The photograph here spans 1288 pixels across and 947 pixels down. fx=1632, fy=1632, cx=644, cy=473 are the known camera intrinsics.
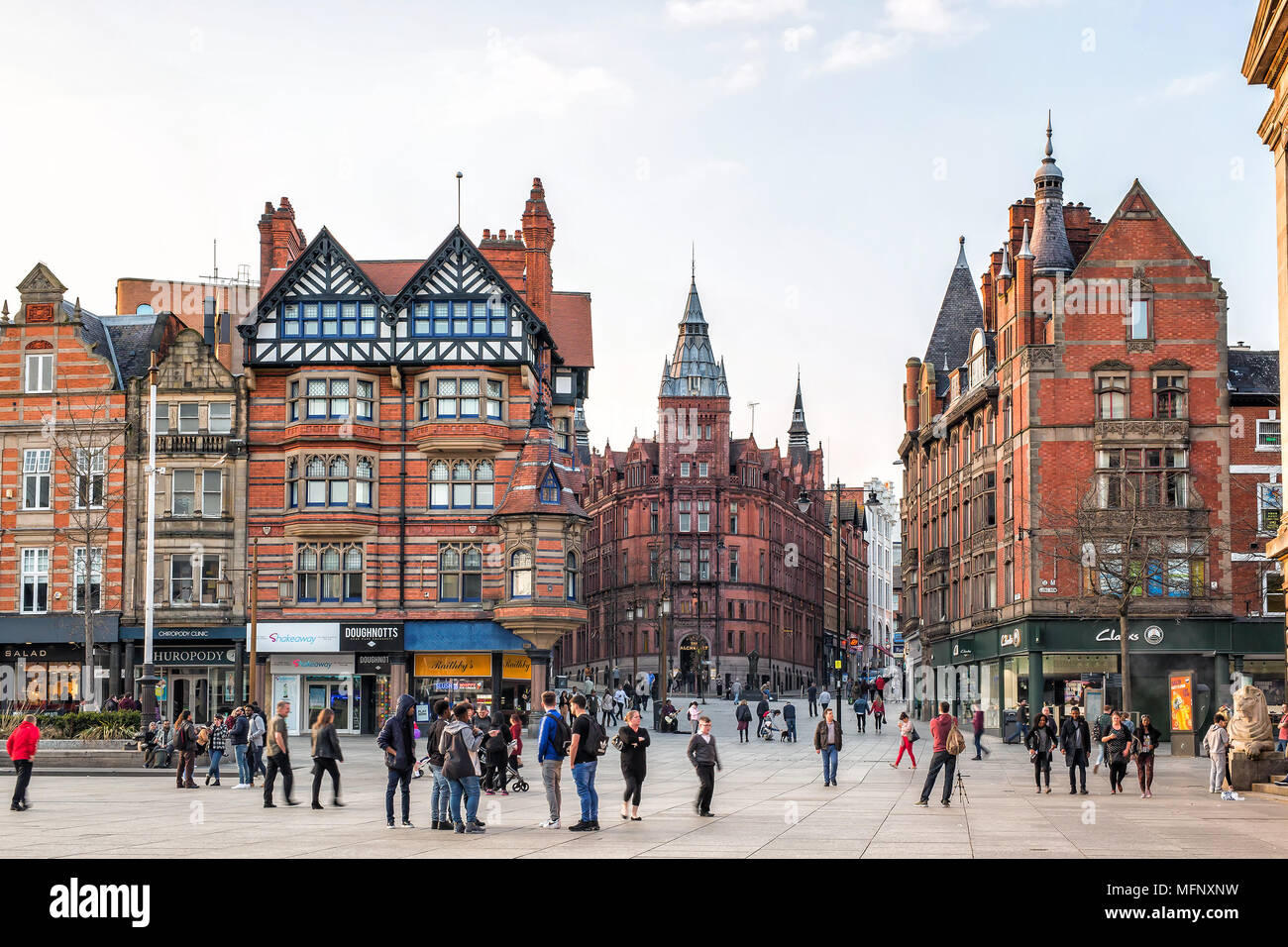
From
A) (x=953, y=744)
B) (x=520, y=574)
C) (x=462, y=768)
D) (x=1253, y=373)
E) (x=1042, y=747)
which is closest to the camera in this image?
→ (x=462, y=768)

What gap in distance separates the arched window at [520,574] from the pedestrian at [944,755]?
27.3 metres

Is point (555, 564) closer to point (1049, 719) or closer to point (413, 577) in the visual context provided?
point (413, 577)

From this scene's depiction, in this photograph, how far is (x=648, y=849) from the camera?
1894cm

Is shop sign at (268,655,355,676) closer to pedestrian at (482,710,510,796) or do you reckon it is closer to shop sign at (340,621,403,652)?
shop sign at (340,621,403,652)

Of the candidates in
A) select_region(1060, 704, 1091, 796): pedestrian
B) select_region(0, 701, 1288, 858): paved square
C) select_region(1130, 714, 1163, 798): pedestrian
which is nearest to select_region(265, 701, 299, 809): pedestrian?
select_region(0, 701, 1288, 858): paved square

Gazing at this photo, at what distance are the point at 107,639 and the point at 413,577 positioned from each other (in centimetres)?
1057

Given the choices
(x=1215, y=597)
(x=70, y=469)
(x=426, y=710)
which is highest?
(x=70, y=469)

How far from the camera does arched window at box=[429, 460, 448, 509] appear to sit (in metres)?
55.5

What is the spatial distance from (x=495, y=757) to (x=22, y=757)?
26.0 feet

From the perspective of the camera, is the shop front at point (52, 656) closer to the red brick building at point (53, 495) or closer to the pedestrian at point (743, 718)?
the red brick building at point (53, 495)

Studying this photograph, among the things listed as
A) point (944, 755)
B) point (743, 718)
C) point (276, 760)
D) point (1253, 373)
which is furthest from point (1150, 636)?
point (276, 760)

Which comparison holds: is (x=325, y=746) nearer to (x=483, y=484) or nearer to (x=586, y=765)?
(x=586, y=765)

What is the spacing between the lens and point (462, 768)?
21.2 metres
